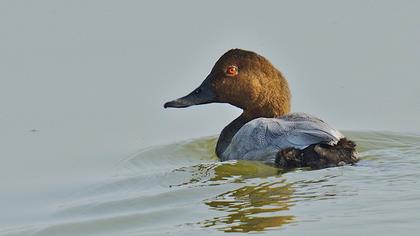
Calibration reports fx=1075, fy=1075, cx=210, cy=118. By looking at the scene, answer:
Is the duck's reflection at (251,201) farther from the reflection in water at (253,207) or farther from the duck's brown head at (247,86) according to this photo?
the duck's brown head at (247,86)

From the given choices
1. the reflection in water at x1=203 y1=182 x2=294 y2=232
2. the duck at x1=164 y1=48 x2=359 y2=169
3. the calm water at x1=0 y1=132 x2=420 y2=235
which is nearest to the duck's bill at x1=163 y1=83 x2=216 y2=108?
the duck at x1=164 y1=48 x2=359 y2=169

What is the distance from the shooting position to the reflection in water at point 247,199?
739 centimetres

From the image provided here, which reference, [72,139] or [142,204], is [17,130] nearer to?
[72,139]

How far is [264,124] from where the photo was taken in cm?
902

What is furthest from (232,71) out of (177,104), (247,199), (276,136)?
(247,199)

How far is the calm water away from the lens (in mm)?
7289

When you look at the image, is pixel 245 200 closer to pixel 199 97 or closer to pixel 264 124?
pixel 264 124

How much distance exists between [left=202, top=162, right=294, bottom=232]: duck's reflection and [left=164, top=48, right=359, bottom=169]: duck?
16cm

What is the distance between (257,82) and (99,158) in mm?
1584

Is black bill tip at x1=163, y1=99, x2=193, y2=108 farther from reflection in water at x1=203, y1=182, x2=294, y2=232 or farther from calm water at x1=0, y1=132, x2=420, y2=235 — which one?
reflection in water at x1=203, y1=182, x2=294, y2=232

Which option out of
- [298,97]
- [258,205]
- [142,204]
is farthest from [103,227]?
[298,97]

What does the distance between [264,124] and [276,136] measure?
274 millimetres

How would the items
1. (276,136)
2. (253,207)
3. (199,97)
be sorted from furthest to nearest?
(199,97) < (276,136) < (253,207)

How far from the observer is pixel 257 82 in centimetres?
977
